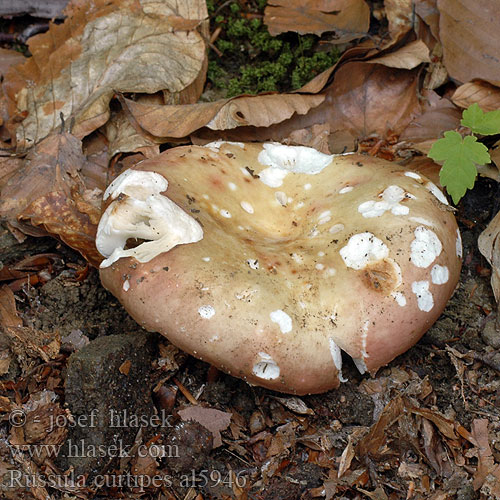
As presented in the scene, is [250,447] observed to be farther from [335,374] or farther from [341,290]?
[341,290]

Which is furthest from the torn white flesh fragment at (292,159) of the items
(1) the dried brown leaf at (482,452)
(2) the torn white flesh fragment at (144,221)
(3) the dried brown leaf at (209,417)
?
(1) the dried brown leaf at (482,452)

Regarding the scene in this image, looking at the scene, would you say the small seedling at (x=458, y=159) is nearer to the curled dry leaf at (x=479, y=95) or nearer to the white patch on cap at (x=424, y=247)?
the white patch on cap at (x=424, y=247)

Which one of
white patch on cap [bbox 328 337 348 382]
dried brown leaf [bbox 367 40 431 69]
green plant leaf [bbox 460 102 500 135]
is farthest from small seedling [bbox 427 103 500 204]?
white patch on cap [bbox 328 337 348 382]

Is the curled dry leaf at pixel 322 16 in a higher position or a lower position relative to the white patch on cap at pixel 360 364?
higher

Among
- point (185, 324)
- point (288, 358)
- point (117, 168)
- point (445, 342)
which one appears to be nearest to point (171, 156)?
point (117, 168)

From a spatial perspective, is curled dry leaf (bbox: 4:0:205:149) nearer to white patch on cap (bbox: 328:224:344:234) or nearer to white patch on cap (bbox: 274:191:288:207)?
white patch on cap (bbox: 274:191:288:207)

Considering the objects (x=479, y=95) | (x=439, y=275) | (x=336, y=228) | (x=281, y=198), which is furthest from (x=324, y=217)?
(x=479, y=95)

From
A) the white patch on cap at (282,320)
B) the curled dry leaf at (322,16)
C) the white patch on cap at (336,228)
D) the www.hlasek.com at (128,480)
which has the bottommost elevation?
the www.hlasek.com at (128,480)

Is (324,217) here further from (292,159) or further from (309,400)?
(309,400)
